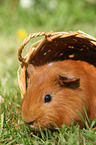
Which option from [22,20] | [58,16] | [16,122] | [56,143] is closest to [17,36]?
[22,20]

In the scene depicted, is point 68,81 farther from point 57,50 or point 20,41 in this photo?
point 20,41

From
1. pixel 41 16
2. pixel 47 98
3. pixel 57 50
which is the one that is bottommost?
pixel 47 98

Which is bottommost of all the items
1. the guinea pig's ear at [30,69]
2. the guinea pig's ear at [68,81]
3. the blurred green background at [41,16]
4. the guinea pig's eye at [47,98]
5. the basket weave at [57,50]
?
the guinea pig's eye at [47,98]

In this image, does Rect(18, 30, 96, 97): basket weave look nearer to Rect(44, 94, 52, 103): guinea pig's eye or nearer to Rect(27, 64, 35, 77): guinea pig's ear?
Rect(27, 64, 35, 77): guinea pig's ear

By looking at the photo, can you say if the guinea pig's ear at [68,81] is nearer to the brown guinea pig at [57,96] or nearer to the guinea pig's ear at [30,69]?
the brown guinea pig at [57,96]

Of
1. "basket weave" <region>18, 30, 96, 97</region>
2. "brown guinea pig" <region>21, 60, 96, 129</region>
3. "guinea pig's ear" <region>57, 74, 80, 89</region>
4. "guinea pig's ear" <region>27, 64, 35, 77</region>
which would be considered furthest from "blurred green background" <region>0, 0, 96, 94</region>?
"guinea pig's ear" <region>57, 74, 80, 89</region>

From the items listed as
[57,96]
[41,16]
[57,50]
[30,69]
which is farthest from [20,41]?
[57,96]

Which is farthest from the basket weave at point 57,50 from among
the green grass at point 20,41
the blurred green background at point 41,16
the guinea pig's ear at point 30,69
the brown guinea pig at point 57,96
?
the blurred green background at point 41,16
